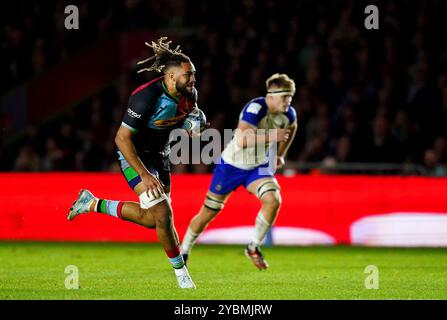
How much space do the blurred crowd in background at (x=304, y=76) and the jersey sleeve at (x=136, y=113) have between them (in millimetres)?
6712

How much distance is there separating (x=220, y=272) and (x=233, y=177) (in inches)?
49.9

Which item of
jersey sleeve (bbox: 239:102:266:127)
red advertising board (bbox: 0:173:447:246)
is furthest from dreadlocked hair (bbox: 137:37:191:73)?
red advertising board (bbox: 0:173:447:246)

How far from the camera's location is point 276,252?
1296cm

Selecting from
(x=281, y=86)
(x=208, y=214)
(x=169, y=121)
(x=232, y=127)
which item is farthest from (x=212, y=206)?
(x=232, y=127)

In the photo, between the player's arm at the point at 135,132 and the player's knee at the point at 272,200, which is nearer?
the player's arm at the point at 135,132

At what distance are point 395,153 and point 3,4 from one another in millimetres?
9084

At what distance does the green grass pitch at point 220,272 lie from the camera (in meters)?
A: 8.31

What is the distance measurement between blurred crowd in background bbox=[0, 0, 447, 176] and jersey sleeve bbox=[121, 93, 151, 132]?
22.0 feet

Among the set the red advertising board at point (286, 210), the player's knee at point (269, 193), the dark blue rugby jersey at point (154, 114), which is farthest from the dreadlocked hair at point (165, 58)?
the red advertising board at point (286, 210)

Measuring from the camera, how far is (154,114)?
880cm

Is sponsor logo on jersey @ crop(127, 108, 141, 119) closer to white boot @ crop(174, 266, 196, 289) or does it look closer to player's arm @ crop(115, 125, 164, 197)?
player's arm @ crop(115, 125, 164, 197)

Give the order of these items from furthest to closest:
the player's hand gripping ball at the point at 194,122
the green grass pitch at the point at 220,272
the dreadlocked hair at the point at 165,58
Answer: the player's hand gripping ball at the point at 194,122, the dreadlocked hair at the point at 165,58, the green grass pitch at the point at 220,272

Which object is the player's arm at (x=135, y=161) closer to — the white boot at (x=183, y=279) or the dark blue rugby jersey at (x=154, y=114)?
the dark blue rugby jersey at (x=154, y=114)
